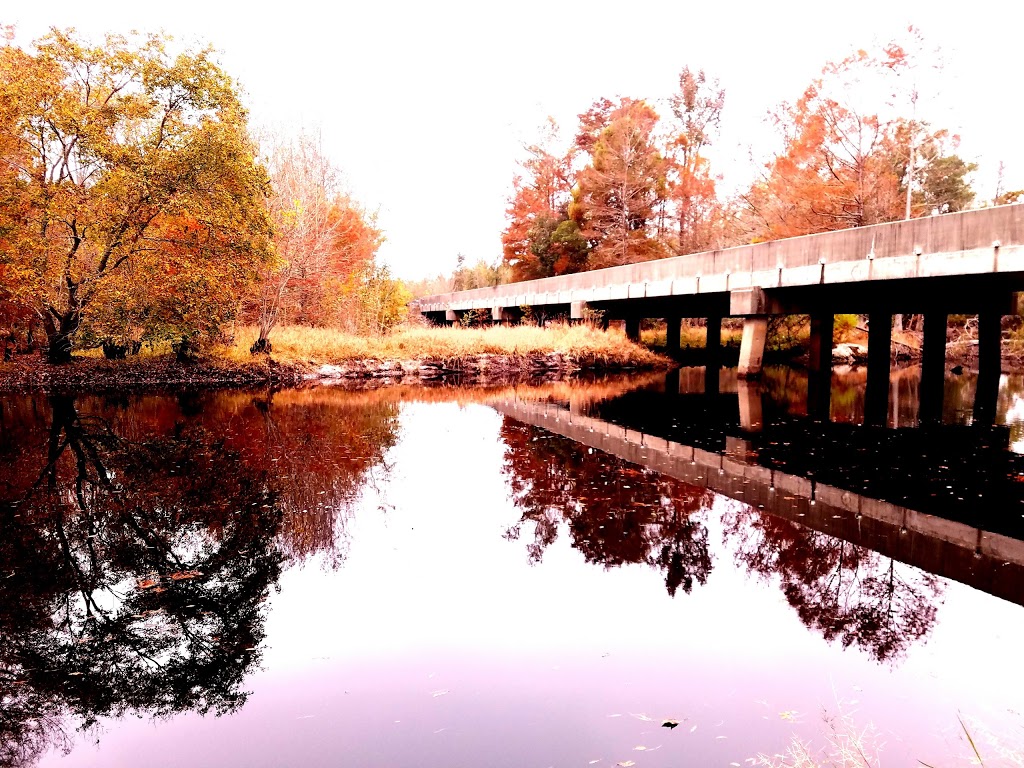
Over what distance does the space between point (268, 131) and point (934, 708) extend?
29.4 m

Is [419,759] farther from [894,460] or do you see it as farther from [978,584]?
[894,460]

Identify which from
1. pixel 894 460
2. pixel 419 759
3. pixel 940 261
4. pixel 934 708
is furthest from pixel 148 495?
pixel 940 261

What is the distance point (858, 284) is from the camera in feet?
53.4

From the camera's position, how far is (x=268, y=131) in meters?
27.4

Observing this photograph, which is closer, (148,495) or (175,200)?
(148,495)

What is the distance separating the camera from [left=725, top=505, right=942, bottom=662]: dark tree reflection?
413cm

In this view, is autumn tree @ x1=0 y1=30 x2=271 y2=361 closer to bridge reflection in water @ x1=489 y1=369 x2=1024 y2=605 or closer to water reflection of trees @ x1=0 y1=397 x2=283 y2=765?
bridge reflection in water @ x1=489 y1=369 x2=1024 y2=605

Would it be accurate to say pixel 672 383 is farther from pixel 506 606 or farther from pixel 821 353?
pixel 506 606

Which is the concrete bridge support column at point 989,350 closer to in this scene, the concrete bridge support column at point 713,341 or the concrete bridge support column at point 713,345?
the concrete bridge support column at point 713,345

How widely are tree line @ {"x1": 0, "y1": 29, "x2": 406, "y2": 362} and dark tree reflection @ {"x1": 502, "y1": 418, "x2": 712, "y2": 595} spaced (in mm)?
13265

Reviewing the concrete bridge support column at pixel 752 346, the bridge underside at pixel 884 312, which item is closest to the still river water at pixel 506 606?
the bridge underside at pixel 884 312

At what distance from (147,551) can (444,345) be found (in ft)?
61.2

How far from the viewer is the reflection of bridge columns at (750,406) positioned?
12.0m

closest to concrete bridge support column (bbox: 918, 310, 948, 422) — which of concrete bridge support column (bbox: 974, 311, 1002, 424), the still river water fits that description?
concrete bridge support column (bbox: 974, 311, 1002, 424)
